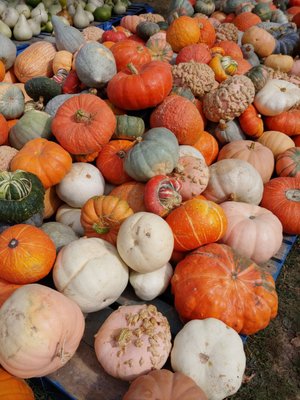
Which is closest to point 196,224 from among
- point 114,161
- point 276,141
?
point 114,161

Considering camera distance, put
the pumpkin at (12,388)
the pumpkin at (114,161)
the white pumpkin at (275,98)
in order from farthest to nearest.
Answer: the white pumpkin at (275,98) → the pumpkin at (114,161) → the pumpkin at (12,388)

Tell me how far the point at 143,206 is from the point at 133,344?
3.21ft

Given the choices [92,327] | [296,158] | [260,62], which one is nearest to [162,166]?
[92,327]

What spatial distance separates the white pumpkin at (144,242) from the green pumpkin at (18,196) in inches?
23.5

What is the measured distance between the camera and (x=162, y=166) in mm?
2316

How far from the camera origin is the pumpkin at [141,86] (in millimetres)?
2660

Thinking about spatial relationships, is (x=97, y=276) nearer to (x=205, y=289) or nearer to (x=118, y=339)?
(x=118, y=339)

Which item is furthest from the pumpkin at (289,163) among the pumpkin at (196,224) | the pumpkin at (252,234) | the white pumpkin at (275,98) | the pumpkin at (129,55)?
the pumpkin at (129,55)

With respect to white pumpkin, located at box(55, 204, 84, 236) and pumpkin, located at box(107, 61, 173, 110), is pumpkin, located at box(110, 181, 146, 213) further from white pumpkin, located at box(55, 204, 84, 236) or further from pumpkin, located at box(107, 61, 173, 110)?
pumpkin, located at box(107, 61, 173, 110)

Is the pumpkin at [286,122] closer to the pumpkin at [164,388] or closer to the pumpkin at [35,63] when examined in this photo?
A: the pumpkin at [35,63]

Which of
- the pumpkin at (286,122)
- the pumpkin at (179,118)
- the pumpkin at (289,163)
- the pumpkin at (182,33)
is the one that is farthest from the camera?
the pumpkin at (182,33)

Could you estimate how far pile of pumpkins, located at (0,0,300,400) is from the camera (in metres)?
1.64

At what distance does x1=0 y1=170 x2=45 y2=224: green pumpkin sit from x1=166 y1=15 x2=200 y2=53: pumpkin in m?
2.57

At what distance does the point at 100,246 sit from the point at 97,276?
0.21 m
